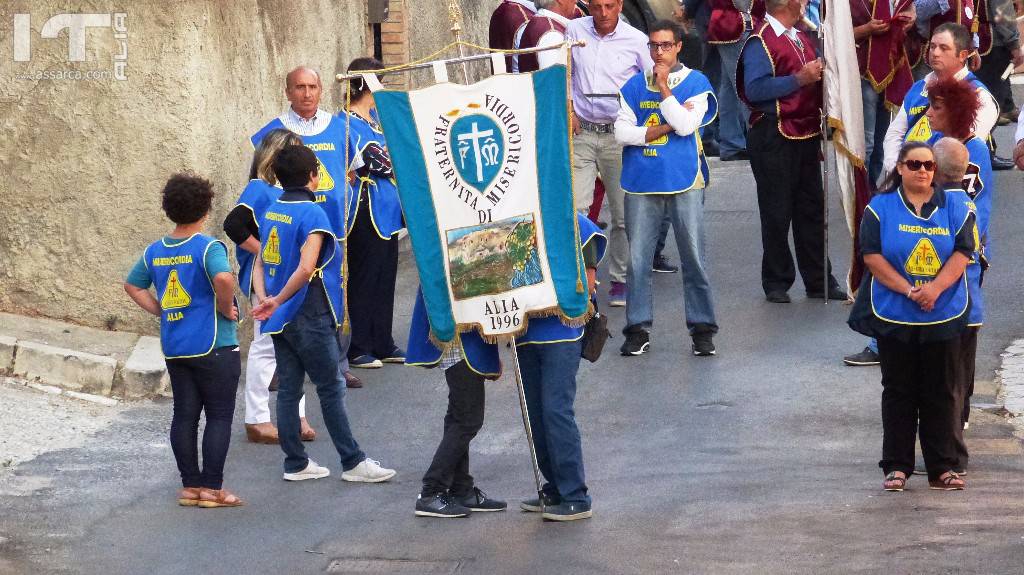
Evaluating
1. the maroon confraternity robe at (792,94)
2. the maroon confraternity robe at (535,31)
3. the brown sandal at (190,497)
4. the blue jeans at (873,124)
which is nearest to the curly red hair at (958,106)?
the maroon confraternity robe at (792,94)

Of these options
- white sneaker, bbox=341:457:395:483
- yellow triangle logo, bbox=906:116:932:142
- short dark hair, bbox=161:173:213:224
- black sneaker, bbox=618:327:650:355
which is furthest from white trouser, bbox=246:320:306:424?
yellow triangle logo, bbox=906:116:932:142

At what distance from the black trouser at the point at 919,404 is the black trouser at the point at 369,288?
369 centimetres

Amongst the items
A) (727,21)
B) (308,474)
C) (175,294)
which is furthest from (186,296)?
(727,21)

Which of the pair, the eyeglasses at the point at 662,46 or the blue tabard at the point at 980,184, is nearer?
the blue tabard at the point at 980,184

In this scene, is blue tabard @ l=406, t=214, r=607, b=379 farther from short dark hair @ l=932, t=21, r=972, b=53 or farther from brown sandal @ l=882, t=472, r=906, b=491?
short dark hair @ l=932, t=21, r=972, b=53

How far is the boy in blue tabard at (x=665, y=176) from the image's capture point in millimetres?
10031

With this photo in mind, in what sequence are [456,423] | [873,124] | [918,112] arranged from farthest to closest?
[873,124] → [918,112] → [456,423]

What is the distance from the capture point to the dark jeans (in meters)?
7.94

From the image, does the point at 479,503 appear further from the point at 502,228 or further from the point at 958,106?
the point at 958,106

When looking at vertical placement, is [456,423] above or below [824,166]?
below

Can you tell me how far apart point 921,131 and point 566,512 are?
324 centimetres

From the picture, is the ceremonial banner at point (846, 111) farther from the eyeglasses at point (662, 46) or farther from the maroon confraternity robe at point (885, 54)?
the maroon confraternity robe at point (885, 54)

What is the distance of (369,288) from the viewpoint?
10328 mm

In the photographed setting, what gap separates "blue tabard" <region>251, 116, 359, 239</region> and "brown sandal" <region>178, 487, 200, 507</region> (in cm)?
206
